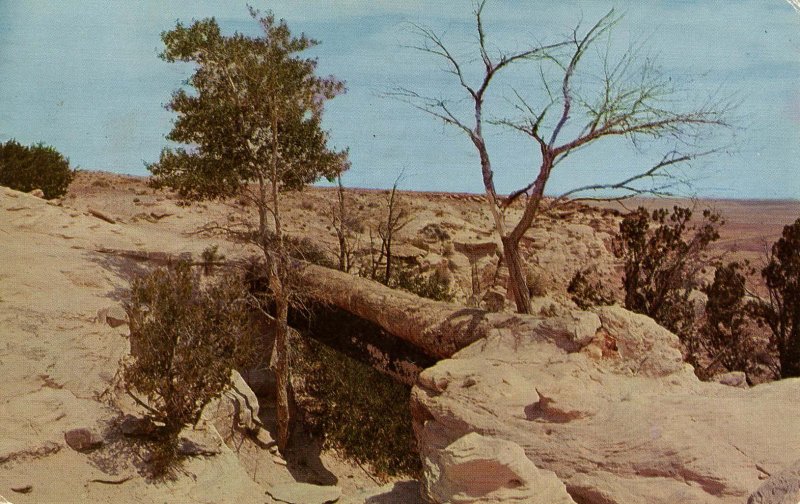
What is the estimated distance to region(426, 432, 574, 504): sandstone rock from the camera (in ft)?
20.7

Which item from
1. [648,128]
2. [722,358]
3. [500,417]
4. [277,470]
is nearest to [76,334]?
[277,470]

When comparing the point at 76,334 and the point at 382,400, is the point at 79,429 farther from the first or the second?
the point at 382,400

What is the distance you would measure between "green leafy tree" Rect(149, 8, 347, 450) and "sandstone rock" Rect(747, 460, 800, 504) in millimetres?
6973

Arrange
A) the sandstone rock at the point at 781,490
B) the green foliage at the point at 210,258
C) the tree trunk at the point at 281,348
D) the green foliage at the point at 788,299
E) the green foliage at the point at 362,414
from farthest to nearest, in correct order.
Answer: the green foliage at the point at 210,258
the green foliage at the point at 788,299
the green foliage at the point at 362,414
the tree trunk at the point at 281,348
the sandstone rock at the point at 781,490

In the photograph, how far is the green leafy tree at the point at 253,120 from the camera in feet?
36.8

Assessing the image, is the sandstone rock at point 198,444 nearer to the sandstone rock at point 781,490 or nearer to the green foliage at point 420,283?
the sandstone rock at point 781,490

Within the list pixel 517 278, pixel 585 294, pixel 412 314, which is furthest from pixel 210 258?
pixel 585 294

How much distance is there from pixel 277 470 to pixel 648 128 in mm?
7012

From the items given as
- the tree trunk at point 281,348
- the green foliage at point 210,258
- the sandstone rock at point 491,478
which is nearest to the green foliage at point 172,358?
the tree trunk at point 281,348

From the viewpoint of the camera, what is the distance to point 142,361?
8.20 meters

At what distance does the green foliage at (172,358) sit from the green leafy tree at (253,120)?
7.94 feet

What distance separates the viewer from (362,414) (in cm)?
1197

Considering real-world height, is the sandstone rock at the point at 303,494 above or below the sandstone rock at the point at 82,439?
below

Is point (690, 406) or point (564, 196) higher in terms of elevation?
point (564, 196)
